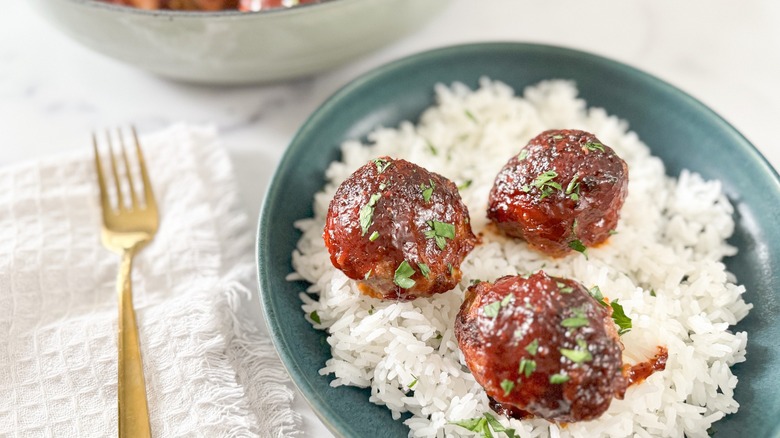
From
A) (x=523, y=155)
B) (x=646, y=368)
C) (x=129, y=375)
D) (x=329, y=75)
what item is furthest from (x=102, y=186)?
(x=646, y=368)

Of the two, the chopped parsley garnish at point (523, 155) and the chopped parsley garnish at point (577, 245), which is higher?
the chopped parsley garnish at point (523, 155)

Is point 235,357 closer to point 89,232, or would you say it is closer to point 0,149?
point 89,232

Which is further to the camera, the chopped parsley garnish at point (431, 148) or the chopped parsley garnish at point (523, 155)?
the chopped parsley garnish at point (431, 148)

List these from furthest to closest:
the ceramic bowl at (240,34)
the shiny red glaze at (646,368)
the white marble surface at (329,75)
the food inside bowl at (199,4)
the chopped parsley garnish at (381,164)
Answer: the white marble surface at (329,75), the food inside bowl at (199,4), the ceramic bowl at (240,34), the chopped parsley garnish at (381,164), the shiny red glaze at (646,368)

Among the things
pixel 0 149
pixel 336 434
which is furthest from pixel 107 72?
pixel 336 434

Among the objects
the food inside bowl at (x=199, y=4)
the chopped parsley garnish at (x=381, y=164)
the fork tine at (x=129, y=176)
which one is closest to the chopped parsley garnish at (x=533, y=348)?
the chopped parsley garnish at (x=381, y=164)

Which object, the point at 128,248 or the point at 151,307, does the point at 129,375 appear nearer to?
the point at 151,307

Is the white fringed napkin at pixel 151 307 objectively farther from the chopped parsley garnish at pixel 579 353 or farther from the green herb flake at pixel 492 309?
the chopped parsley garnish at pixel 579 353
